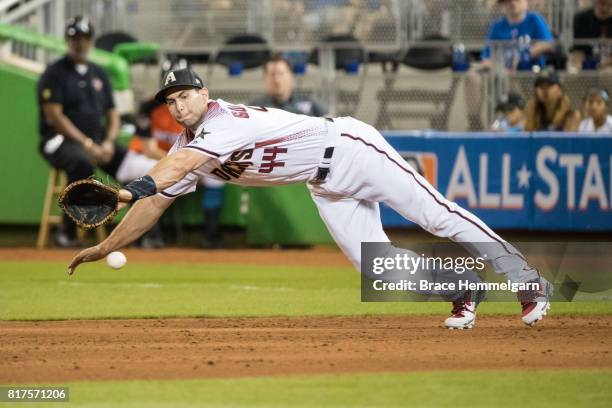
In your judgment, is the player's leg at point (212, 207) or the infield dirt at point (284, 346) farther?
the player's leg at point (212, 207)

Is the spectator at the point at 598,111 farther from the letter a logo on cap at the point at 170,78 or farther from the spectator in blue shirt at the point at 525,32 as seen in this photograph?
the letter a logo on cap at the point at 170,78

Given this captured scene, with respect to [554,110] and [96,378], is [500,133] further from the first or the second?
[96,378]

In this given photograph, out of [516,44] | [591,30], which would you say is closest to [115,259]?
[516,44]

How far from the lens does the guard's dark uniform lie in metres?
14.2

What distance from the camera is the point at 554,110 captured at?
13852 mm

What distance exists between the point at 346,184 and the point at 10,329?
9.26ft

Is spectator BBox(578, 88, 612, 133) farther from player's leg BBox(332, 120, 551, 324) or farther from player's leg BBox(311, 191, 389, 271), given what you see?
player's leg BBox(311, 191, 389, 271)

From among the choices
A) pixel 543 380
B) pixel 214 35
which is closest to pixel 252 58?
pixel 214 35

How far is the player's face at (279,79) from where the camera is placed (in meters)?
13.2

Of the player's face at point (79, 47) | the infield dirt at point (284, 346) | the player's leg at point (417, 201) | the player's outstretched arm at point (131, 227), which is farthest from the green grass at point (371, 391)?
the player's face at point (79, 47)

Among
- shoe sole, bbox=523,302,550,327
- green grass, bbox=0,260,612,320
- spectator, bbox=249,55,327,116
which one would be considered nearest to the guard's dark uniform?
green grass, bbox=0,260,612,320

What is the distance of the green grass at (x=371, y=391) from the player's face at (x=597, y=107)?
7.66 metres

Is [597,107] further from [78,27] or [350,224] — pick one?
[350,224]

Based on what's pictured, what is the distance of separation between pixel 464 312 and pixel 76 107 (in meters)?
8.10
